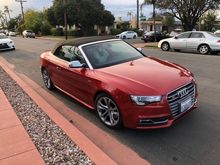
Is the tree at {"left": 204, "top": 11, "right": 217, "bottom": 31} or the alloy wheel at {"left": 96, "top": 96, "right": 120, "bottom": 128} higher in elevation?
the tree at {"left": 204, "top": 11, "right": 217, "bottom": 31}

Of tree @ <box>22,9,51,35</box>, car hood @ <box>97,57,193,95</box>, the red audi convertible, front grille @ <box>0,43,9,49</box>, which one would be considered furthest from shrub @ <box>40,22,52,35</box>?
car hood @ <box>97,57,193,95</box>

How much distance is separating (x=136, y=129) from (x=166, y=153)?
0.69 m

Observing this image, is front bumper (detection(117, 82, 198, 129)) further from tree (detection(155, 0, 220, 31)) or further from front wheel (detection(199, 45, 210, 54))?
tree (detection(155, 0, 220, 31))

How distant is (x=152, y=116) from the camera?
4098 millimetres

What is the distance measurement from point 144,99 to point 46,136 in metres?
1.67

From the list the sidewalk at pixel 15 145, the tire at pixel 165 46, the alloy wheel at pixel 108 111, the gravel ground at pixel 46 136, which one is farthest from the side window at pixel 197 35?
the sidewalk at pixel 15 145

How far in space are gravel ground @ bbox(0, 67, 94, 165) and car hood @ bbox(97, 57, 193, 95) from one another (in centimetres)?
119

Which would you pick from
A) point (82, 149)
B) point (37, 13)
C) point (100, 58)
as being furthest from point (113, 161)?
point (37, 13)

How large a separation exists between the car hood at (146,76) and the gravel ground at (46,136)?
46.8 inches

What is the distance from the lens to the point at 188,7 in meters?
30.2

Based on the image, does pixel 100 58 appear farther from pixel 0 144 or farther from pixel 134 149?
pixel 0 144

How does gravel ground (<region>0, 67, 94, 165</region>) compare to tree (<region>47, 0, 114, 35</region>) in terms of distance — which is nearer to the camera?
gravel ground (<region>0, 67, 94, 165</region>)

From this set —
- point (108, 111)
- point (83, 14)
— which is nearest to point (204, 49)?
point (108, 111)

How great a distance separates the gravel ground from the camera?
3.69m
